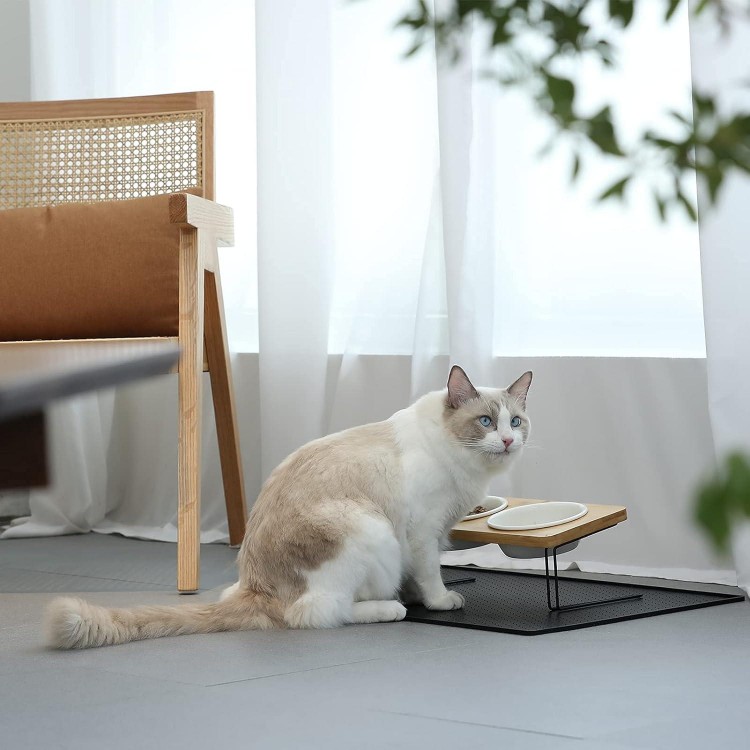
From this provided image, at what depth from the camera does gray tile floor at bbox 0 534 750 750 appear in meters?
1.30

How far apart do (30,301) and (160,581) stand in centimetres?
67

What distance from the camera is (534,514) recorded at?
81.0 inches

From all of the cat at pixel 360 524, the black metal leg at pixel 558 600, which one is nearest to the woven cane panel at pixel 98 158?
the cat at pixel 360 524

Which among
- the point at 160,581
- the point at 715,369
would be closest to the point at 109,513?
the point at 160,581

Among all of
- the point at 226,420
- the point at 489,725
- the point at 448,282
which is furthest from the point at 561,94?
the point at 226,420

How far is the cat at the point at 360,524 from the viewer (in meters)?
1.76

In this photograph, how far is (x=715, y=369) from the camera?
201cm

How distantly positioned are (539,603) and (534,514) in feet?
0.54

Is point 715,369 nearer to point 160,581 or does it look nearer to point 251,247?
point 160,581

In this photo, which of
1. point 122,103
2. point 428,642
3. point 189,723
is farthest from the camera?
point 122,103

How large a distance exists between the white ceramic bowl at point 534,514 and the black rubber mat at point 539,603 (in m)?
0.15

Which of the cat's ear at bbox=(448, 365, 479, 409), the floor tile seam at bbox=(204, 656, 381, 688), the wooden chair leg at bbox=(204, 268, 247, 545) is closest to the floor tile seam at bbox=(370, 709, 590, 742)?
the floor tile seam at bbox=(204, 656, 381, 688)

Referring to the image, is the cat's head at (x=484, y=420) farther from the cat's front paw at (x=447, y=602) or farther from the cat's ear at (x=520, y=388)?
the cat's front paw at (x=447, y=602)

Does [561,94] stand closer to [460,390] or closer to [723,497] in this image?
[723,497]
